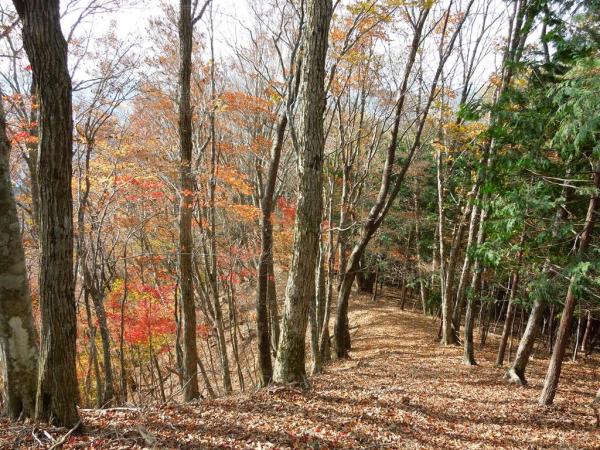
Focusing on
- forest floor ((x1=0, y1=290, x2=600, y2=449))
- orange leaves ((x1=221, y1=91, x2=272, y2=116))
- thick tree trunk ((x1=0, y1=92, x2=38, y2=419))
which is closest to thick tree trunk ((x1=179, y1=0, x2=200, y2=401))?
forest floor ((x1=0, y1=290, x2=600, y2=449))

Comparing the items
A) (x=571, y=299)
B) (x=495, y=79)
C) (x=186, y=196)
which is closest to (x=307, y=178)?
(x=186, y=196)

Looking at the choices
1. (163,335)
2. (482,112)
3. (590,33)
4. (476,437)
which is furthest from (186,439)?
(163,335)

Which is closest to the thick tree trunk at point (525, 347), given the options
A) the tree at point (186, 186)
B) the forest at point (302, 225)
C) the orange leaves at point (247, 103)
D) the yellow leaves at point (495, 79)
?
the forest at point (302, 225)

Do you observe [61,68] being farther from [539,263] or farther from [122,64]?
[539,263]

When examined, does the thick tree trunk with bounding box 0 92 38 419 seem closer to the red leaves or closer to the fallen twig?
the fallen twig

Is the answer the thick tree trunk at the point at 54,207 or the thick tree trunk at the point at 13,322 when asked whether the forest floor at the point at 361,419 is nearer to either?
the thick tree trunk at the point at 13,322

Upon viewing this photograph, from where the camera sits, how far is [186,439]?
3.97m

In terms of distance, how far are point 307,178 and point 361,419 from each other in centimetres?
323

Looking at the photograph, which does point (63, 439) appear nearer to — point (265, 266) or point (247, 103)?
point (265, 266)

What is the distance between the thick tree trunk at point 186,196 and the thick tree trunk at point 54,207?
310 centimetres

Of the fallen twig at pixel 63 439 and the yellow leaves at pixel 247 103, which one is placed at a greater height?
the yellow leaves at pixel 247 103

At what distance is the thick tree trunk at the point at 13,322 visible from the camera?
13.2 ft

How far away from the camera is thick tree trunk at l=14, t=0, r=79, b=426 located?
Answer: 321 cm

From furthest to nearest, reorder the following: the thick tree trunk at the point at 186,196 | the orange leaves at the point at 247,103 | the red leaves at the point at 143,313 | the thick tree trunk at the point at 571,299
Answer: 1. the red leaves at the point at 143,313
2. the orange leaves at the point at 247,103
3. the thick tree trunk at the point at 186,196
4. the thick tree trunk at the point at 571,299
